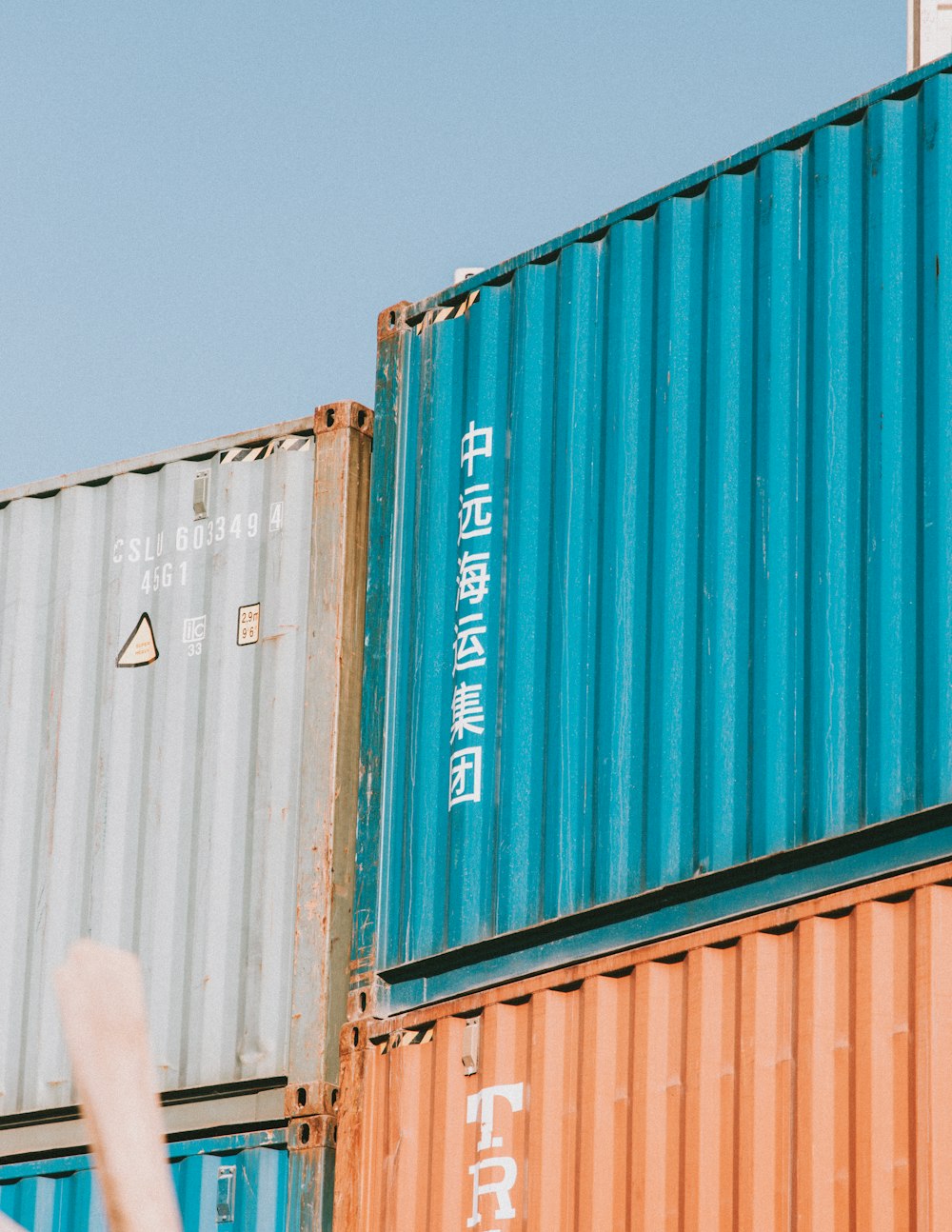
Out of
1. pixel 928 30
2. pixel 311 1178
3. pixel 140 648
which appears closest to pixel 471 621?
pixel 140 648

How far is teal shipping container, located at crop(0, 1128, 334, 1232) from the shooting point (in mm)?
9047

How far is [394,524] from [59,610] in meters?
2.33

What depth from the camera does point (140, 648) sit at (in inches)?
426

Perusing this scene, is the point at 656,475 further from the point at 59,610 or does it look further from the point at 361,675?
the point at 59,610

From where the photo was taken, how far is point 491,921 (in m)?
8.73

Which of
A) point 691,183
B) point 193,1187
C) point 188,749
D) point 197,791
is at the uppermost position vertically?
point 691,183

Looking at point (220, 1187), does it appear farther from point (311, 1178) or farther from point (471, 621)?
point (471, 621)

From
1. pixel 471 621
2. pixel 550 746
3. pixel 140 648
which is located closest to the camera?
pixel 550 746

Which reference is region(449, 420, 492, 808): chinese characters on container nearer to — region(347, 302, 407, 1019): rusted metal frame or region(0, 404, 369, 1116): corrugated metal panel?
region(347, 302, 407, 1019): rusted metal frame

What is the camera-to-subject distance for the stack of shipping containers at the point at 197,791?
9.57m

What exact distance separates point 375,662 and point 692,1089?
10.6ft

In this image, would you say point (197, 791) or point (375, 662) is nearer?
point (375, 662)

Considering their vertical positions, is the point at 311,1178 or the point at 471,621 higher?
the point at 471,621

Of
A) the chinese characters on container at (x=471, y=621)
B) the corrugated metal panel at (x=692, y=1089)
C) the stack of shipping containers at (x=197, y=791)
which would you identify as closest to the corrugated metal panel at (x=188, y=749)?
the stack of shipping containers at (x=197, y=791)
